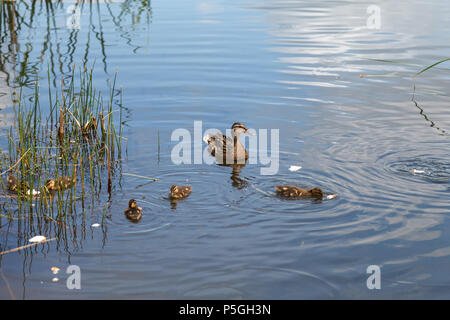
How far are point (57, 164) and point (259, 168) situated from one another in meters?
3.12

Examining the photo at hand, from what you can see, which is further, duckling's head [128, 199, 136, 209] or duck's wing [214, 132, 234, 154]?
duck's wing [214, 132, 234, 154]

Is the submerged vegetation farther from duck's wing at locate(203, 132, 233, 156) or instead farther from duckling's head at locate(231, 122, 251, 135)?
duckling's head at locate(231, 122, 251, 135)

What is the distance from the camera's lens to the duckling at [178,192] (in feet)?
26.6

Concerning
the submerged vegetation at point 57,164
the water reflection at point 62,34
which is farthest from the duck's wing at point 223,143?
the water reflection at point 62,34

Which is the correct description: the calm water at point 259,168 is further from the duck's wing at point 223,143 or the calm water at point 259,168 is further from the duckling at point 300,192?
the duck's wing at point 223,143

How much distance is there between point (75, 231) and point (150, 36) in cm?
1286

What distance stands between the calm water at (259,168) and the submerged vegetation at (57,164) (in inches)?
11.7

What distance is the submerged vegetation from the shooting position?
749cm

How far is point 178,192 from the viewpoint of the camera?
815cm

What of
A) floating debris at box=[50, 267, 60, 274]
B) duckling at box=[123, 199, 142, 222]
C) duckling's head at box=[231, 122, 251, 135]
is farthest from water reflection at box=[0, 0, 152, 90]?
floating debris at box=[50, 267, 60, 274]

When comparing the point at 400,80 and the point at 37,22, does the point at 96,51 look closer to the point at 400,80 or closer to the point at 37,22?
the point at 37,22

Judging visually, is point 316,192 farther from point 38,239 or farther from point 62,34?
point 62,34

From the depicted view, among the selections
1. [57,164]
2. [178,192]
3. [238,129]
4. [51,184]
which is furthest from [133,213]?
[238,129]

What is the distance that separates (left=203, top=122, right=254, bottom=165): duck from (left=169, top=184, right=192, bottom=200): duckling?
1.84m
